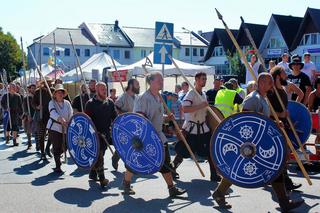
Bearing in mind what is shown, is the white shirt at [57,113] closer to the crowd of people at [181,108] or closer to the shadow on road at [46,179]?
the crowd of people at [181,108]

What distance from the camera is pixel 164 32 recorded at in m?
11.7

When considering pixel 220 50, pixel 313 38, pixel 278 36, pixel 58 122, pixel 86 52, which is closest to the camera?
pixel 58 122

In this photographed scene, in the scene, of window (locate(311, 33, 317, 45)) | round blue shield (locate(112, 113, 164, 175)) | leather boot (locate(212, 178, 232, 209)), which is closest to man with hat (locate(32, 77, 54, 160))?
round blue shield (locate(112, 113, 164, 175))

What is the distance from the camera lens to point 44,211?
20.2 ft

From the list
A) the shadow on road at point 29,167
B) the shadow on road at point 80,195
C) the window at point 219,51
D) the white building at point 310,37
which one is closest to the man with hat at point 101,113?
the shadow on road at point 80,195

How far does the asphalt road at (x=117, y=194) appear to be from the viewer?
6242 mm

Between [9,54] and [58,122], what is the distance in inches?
2347

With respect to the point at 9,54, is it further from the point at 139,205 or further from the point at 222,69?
the point at 139,205

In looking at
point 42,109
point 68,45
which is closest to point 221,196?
point 42,109

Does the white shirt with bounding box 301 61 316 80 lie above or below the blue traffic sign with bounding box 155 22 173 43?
below

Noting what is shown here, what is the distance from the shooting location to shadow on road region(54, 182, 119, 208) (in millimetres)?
6640

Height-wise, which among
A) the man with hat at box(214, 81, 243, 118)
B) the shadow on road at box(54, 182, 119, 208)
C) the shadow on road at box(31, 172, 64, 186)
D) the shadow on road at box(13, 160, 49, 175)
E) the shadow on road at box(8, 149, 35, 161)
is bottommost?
the shadow on road at box(8, 149, 35, 161)

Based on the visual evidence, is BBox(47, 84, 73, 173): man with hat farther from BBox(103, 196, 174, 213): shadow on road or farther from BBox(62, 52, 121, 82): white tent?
BBox(62, 52, 121, 82): white tent

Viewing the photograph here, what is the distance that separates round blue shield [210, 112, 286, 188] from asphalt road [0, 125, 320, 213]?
725 mm
